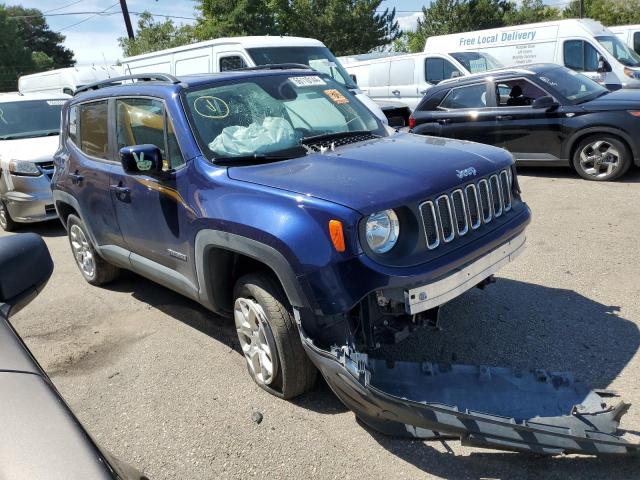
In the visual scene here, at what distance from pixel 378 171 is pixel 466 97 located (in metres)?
6.74

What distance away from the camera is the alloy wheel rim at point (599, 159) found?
786 centimetres

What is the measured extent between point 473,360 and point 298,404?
3.84 ft

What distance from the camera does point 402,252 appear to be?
2967 mm

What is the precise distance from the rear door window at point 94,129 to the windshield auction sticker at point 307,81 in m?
1.64

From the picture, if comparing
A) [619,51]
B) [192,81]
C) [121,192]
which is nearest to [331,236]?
[192,81]

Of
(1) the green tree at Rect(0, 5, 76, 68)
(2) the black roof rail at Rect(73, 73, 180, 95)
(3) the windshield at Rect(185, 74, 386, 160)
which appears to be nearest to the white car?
(2) the black roof rail at Rect(73, 73, 180, 95)

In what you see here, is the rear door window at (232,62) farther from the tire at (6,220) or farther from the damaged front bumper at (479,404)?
the damaged front bumper at (479,404)

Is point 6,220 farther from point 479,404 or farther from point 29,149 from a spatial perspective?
point 479,404

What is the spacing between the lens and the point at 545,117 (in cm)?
830

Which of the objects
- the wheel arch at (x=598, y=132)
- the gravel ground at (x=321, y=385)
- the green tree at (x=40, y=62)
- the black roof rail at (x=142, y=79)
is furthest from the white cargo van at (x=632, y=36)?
the green tree at (x=40, y=62)

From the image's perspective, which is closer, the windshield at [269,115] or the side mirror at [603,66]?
the windshield at [269,115]

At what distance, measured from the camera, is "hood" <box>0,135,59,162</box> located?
27.2ft

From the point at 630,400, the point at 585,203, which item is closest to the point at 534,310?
the point at 630,400

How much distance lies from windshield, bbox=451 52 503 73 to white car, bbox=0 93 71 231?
8593 millimetres
